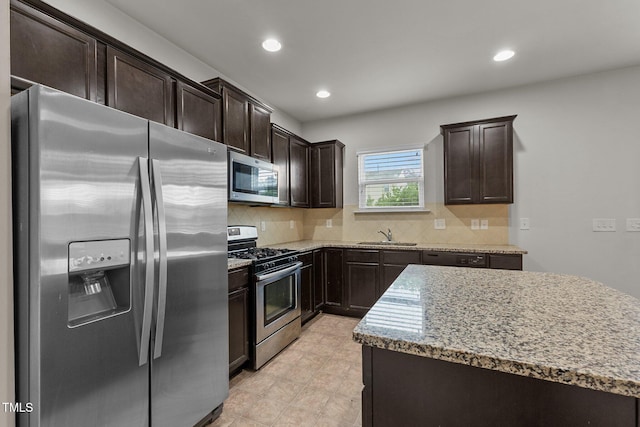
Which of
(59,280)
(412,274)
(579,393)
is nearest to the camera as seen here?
(579,393)

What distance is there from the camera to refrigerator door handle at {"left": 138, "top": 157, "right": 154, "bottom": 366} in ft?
4.25

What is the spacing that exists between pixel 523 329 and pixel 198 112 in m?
2.38

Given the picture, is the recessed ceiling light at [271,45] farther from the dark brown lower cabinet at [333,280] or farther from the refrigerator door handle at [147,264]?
the dark brown lower cabinet at [333,280]

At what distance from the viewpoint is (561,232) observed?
315cm

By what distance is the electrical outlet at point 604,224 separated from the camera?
9.73 feet

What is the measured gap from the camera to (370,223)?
409 cm

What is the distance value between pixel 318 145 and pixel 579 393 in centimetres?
374

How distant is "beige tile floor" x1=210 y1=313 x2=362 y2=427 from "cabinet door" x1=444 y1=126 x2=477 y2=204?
7.05ft

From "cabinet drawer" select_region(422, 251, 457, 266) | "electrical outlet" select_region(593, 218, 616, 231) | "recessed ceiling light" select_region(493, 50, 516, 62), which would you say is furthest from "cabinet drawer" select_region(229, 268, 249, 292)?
"electrical outlet" select_region(593, 218, 616, 231)

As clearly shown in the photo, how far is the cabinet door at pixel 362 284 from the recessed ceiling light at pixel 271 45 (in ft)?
8.20

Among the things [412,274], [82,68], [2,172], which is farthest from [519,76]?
[2,172]

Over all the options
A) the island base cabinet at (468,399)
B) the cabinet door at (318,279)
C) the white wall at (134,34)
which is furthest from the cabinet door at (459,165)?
the island base cabinet at (468,399)

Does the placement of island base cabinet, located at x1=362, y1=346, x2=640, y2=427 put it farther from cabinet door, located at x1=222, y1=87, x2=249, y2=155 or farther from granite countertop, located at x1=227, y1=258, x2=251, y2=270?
cabinet door, located at x1=222, y1=87, x2=249, y2=155

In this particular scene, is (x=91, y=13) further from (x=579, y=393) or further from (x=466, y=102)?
(x=466, y=102)
